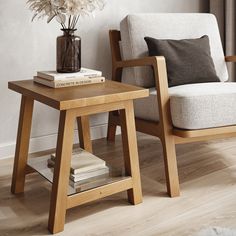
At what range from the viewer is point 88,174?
5.00 ft

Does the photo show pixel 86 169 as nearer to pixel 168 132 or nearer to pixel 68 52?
pixel 168 132

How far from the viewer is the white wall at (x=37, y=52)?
202 cm

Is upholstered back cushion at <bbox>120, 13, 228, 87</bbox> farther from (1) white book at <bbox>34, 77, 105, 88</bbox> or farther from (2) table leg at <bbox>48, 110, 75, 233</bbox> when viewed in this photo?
(2) table leg at <bbox>48, 110, 75, 233</bbox>

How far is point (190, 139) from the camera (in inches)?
65.7

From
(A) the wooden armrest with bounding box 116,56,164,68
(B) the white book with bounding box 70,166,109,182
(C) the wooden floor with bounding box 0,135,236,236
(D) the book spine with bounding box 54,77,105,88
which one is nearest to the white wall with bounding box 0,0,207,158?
(C) the wooden floor with bounding box 0,135,236,236

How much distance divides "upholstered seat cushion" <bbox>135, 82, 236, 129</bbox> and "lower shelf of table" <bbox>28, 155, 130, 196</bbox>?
1.04ft

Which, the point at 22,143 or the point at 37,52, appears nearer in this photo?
the point at 22,143

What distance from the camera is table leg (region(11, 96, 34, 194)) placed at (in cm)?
165

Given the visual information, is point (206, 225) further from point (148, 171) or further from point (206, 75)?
point (206, 75)

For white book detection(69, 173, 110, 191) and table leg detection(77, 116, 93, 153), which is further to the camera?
table leg detection(77, 116, 93, 153)

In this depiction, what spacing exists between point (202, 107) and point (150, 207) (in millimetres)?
452

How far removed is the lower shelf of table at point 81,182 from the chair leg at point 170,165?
0.63 ft

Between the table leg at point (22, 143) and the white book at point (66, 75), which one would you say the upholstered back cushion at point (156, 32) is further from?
the table leg at point (22, 143)

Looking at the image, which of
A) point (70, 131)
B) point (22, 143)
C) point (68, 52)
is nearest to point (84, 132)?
point (22, 143)
